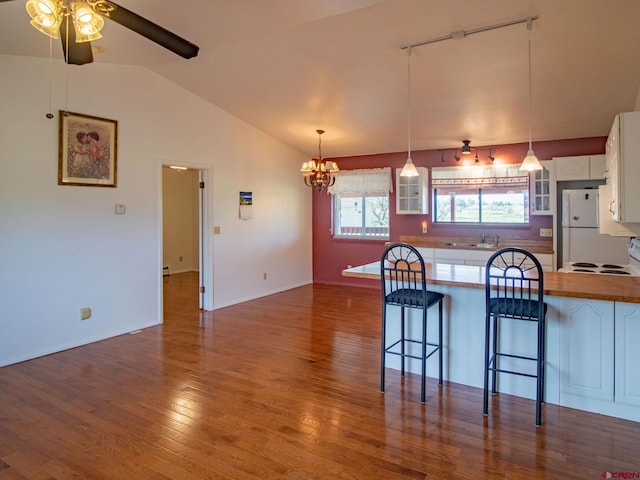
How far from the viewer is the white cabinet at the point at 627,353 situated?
258cm

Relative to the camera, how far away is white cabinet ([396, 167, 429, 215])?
6.52 m

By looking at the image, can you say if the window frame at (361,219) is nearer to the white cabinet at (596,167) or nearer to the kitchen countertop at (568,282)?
the white cabinet at (596,167)

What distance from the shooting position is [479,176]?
20.2 ft

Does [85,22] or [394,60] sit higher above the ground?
[394,60]

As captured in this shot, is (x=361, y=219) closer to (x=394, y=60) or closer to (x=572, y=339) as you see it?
(x=394, y=60)

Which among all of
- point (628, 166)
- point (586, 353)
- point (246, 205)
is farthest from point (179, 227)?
point (628, 166)

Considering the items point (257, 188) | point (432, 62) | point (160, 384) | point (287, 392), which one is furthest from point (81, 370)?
point (432, 62)

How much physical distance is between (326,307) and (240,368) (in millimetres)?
2422

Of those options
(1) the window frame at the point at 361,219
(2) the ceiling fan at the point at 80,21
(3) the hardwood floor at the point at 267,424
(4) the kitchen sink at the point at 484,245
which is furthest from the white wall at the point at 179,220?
(2) the ceiling fan at the point at 80,21

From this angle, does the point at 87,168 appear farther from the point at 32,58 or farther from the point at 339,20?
the point at 339,20

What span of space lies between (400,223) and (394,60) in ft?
11.3

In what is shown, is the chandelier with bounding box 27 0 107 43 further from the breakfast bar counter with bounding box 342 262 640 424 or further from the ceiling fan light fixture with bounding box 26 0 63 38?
the breakfast bar counter with bounding box 342 262 640 424

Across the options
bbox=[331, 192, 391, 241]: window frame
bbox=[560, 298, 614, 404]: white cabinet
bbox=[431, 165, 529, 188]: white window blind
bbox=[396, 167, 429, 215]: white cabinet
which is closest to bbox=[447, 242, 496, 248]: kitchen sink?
bbox=[396, 167, 429, 215]: white cabinet

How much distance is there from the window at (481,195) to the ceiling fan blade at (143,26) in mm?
4618
